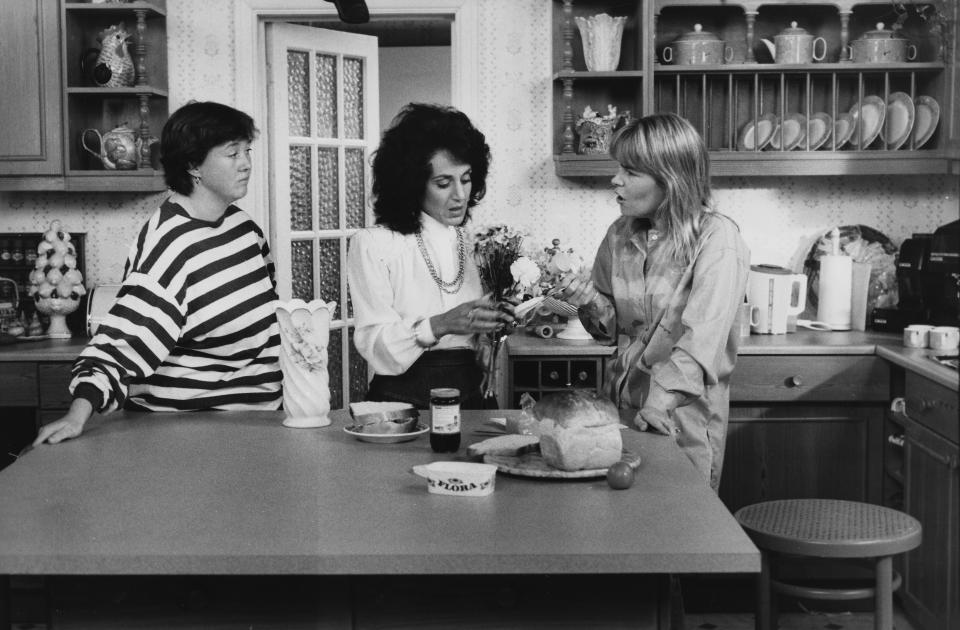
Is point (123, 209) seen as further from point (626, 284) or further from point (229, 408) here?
point (626, 284)

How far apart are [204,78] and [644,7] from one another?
1852 millimetres

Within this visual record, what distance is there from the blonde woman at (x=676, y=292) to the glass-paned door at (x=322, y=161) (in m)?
2.32

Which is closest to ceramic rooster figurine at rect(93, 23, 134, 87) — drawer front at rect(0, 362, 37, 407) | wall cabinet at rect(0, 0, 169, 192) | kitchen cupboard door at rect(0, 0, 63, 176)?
wall cabinet at rect(0, 0, 169, 192)

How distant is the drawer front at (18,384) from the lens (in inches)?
165

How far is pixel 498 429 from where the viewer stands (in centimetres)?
264

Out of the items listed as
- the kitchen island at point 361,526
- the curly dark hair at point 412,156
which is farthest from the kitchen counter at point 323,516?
the curly dark hair at point 412,156

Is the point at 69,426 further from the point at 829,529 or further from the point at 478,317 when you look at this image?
the point at 829,529

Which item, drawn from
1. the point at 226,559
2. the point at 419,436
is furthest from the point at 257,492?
the point at 419,436

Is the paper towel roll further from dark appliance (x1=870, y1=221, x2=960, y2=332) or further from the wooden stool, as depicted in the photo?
the wooden stool

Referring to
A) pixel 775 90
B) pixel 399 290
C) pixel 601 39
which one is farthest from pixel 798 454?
pixel 399 290

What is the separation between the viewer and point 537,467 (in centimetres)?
223

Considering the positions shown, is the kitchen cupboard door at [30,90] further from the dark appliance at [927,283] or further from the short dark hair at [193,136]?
the dark appliance at [927,283]

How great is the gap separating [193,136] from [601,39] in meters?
2.00

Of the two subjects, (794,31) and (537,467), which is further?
(794,31)
